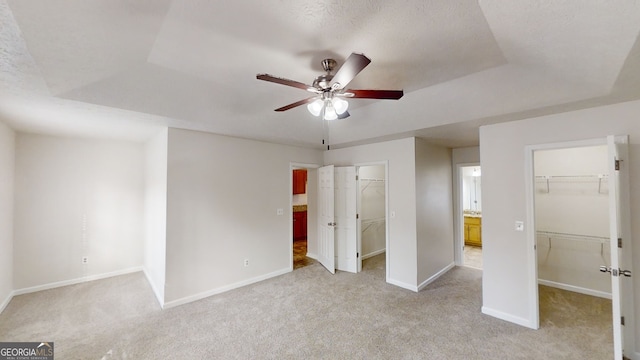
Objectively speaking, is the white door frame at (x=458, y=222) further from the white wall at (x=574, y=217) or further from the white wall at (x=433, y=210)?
the white wall at (x=574, y=217)

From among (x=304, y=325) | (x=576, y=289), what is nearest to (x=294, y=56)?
(x=304, y=325)

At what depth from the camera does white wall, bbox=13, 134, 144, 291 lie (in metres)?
3.73

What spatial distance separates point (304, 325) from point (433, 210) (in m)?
2.91

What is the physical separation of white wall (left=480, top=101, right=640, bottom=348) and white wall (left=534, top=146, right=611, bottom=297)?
1.70m

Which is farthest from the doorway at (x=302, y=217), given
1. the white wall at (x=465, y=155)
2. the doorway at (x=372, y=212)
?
the white wall at (x=465, y=155)

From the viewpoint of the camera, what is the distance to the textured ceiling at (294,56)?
4.88ft

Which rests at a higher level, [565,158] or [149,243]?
[565,158]

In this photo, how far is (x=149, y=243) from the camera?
13.9 feet

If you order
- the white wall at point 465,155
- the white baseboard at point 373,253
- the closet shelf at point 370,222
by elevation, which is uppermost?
the white wall at point 465,155

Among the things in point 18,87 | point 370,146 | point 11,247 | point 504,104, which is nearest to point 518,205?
point 504,104

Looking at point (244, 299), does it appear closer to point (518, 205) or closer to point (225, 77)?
point (225, 77)

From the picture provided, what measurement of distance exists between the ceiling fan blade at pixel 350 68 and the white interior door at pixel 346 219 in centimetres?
295

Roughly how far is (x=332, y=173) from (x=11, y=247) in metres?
5.10

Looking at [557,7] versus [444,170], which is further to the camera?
[444,170]
